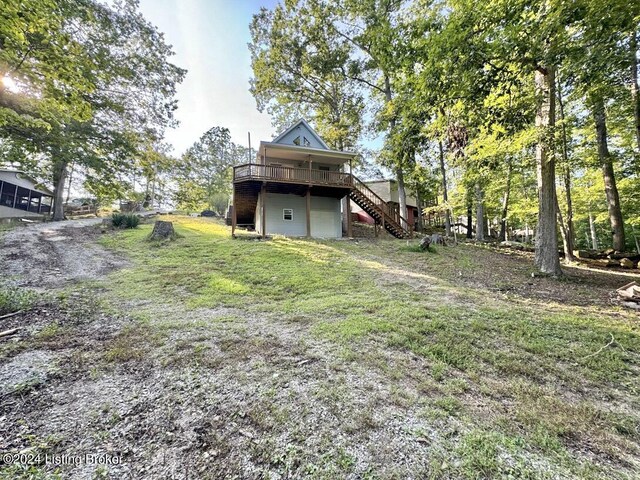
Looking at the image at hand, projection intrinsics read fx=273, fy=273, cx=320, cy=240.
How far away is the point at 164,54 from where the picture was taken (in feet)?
48.9

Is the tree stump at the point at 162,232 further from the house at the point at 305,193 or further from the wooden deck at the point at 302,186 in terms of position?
the house at the point at 305,193

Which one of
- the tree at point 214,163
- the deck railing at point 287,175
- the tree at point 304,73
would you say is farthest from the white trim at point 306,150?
the tree at point 214,163

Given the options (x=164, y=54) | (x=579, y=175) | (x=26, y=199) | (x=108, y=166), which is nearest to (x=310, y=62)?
(x=164, y=54)

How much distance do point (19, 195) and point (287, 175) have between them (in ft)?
84.0

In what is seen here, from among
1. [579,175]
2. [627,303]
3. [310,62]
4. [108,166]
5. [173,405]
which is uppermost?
[310,62]

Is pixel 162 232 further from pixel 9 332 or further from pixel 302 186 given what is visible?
pixel 9 332

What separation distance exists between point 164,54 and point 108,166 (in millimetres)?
8363

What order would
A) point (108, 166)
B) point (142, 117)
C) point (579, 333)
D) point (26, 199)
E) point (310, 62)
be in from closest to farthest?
point (579, 333) < point (108, 166) < point (142, 117) < point (310, 62) < point (26, 199)

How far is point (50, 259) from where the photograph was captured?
922 centimetres

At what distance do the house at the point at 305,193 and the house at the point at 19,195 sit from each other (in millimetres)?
19766

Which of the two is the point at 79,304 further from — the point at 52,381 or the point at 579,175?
the point at 579,175

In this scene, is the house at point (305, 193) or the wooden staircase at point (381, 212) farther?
the wooden staircase at point (381, 212)

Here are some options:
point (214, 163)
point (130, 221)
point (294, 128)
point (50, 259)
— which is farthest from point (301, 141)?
point (214, 163)

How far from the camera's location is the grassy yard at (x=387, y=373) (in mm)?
2197
